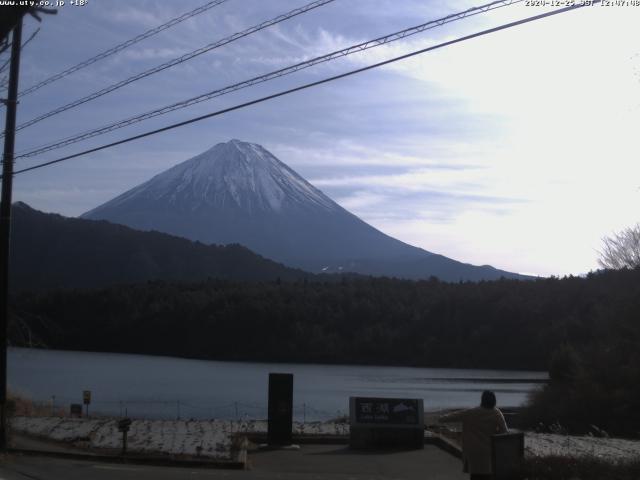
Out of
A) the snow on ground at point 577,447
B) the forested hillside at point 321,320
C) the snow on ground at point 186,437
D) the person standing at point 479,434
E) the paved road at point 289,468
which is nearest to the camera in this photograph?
the person standing at point 479,434

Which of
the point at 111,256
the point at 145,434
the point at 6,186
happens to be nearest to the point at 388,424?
the point at 145,434

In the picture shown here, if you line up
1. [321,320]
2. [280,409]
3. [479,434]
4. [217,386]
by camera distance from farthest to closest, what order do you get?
[321,320] → [217,386] → [280,409] → [479,434]

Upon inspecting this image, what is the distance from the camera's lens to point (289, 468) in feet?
47.4

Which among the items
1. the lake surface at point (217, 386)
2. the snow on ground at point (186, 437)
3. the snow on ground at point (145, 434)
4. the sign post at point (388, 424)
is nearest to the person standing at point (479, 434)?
the snow on ground at point (186, 437)

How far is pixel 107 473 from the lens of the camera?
1347 centimetres

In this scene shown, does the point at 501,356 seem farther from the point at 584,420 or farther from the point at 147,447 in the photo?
the point at 147,447

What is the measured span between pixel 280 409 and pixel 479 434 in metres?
8.20

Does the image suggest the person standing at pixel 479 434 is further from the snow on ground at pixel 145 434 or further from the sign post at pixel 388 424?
the sign post at pixel 388 424

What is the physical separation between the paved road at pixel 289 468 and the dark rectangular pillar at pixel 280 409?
0.55 meters

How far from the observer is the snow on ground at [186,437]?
1608cm

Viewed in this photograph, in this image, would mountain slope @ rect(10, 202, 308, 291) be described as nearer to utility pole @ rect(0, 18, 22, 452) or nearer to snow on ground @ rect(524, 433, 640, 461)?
utility pole @ rect(0, 18, 22, 452)

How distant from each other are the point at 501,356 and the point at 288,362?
24.9 m

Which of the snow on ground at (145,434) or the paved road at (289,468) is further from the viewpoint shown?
the snow on ground at (145,434)

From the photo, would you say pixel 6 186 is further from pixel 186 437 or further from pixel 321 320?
pixel 321 320
